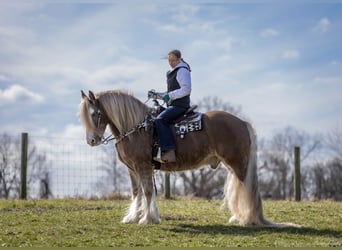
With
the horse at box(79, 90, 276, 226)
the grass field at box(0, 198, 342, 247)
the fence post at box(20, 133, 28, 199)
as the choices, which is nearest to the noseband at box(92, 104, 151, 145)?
the horse at box(79, 90, 276, 226)

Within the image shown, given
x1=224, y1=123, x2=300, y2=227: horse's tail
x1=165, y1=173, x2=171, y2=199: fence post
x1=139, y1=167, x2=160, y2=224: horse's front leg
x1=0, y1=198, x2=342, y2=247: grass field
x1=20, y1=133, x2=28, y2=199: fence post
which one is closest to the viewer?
x1=0, y1=198, x2=342, y2=247: grass field

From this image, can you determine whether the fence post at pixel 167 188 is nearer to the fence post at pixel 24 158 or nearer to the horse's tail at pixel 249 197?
the fence post at pixel 24 158

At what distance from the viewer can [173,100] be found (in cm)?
928

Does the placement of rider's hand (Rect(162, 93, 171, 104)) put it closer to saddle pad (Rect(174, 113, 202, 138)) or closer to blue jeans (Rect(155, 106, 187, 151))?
blue jeans (Rect(155, 106, 187, 151))

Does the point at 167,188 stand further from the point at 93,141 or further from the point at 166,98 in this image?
the point at 166,98

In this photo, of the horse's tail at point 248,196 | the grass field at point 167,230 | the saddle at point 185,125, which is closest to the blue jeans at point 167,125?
the saddle at point 185,125

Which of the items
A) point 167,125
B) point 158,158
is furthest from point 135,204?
point 167,125

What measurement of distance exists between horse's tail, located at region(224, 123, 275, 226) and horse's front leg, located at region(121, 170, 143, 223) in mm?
1758

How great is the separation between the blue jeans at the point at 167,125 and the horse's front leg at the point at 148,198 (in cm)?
61

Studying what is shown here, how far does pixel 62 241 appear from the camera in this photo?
7.24m

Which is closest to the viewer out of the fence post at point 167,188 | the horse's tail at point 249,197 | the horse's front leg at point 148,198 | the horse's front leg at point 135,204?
the horse's tail at point 249,197

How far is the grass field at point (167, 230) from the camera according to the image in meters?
7.21

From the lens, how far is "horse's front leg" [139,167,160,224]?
9172 millimetres

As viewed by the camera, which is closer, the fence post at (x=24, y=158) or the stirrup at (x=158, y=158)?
the stirrup at (x=158, y=158)
